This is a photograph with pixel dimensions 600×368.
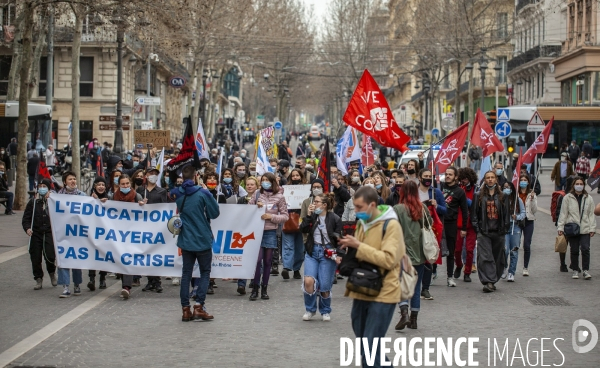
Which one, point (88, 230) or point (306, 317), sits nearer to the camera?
point (306, 317)

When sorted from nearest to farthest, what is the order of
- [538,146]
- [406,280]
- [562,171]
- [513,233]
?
1. [406,280]
2. [513,233]
3. [538,146]
4. [562,171]

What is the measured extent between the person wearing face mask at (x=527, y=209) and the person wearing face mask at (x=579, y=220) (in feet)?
1.33

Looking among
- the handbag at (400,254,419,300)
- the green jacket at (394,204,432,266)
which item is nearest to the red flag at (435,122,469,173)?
the green jacket at (394,204,432,266)

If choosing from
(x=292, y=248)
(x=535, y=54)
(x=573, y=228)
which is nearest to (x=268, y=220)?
(x=292, y=248)

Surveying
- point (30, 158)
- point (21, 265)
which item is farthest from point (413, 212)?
point (30, 158)

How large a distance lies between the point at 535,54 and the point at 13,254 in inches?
1900

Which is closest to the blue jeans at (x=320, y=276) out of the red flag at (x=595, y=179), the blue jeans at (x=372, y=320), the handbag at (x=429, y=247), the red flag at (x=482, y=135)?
the handbag at (x=429, y=247)

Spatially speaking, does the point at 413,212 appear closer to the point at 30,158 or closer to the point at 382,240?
the point at 382,240

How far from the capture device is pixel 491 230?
13695mm

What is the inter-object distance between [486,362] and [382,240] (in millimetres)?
2289

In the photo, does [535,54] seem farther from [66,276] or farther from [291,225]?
[66,276]

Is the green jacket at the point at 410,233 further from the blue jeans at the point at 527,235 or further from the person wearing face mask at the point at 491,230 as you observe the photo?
the blue jeans at the point at 527,235

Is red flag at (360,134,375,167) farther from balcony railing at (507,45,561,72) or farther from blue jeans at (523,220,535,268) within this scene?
balcony railing at (507,45,561,72)

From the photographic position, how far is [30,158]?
30641 mm
